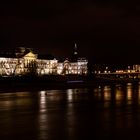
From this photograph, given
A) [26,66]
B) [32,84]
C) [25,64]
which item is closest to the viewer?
[32,84]

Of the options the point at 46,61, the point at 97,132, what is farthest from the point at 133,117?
the point at 46,61

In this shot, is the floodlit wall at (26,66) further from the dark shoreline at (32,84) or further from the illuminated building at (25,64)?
the dark shoreline at (32,84)

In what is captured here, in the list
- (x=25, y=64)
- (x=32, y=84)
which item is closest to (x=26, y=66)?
(x=25, y=64)

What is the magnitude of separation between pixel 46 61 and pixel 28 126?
161 metres

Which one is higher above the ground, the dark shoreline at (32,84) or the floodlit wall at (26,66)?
the floodlit wall at (26,66)

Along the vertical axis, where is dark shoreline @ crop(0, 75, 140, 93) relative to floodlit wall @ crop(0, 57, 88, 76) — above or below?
below

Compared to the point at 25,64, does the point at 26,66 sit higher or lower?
lower

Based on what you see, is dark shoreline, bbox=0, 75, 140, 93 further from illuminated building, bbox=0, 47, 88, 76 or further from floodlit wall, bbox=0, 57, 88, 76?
illuminated building, bbox=0, 47, 88, 76

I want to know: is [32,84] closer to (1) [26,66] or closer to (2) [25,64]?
(1) [26,66]

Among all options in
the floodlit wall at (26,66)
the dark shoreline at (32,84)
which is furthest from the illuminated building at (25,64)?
the dark shoreline at (32,84)

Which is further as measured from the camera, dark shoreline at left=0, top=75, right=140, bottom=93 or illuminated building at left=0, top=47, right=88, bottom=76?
illuminated building at left=0, top=47, right=88, bottom=76

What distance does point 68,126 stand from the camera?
639 inches

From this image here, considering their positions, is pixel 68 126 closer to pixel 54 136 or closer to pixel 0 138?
pixel 54 136

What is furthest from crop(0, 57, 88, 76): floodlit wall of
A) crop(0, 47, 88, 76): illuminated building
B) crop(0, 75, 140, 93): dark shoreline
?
crop(0, 75, 140, 93): dark shoreline
